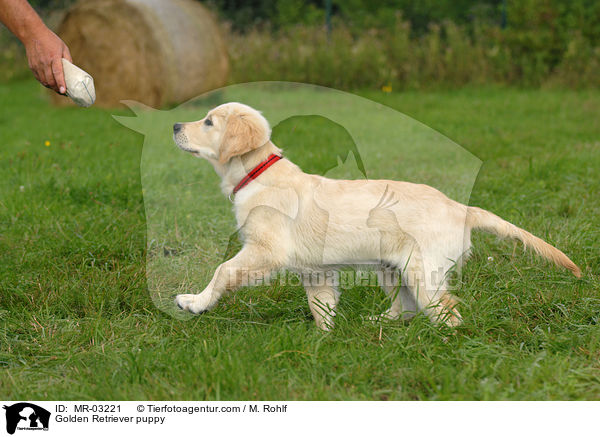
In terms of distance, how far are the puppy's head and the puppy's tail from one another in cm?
102

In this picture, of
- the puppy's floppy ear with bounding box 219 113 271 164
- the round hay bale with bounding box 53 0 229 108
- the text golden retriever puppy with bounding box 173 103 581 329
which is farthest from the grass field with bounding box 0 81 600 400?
the round hay bale with bounding box 53 0 229 108

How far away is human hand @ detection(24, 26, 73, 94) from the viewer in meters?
2.88

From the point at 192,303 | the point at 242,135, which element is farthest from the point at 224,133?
the point at 192,303

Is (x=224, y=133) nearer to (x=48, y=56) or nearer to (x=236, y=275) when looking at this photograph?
(x=236, y=275)

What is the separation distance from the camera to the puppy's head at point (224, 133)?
2.89 m

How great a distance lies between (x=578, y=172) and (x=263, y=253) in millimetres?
3547

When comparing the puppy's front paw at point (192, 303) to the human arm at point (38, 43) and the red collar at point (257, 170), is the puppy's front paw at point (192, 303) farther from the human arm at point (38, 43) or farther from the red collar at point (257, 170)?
the human arm at point (38, 43)

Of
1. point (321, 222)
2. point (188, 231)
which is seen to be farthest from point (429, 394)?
point (188, 231)

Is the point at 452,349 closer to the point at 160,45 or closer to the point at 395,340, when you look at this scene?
the point at 395,340

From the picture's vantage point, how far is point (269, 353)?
2.60m
